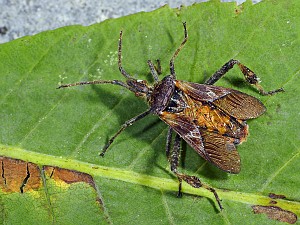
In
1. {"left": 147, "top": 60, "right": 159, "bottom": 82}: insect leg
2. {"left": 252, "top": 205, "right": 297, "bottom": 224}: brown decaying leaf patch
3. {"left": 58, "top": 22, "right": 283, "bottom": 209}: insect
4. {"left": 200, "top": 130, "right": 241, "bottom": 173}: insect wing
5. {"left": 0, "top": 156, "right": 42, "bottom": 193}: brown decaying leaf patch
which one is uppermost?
{"left": 147, "top": 60, "right": 159, "bottom": 82}: insect leg

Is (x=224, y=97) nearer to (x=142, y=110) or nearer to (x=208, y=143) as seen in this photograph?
(x=208, y=143)

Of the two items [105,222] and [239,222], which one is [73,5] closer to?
[105,222]

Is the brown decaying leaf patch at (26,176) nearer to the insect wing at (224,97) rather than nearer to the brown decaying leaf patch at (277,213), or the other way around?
the insect wing at (224,97)

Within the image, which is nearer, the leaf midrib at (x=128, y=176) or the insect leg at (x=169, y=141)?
the leaf midrib at (x=128, y=176)

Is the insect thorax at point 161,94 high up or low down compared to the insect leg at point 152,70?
down

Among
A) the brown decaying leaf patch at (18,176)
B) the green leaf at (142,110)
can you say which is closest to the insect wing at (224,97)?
the green leaf at (142,110)

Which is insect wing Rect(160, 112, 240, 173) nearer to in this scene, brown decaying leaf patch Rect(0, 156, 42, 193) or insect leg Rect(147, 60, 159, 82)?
insect leg Rect(147, 60, 159, 82)

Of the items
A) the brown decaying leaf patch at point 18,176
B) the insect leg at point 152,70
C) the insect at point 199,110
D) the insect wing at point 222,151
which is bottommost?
the brown decaying leaf patch at point 18,176

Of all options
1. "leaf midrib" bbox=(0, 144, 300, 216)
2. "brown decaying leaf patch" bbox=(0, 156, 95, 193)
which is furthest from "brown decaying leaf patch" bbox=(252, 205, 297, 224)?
"brown decaying leaf patch" bbox=(0, 156, 95, 193)
